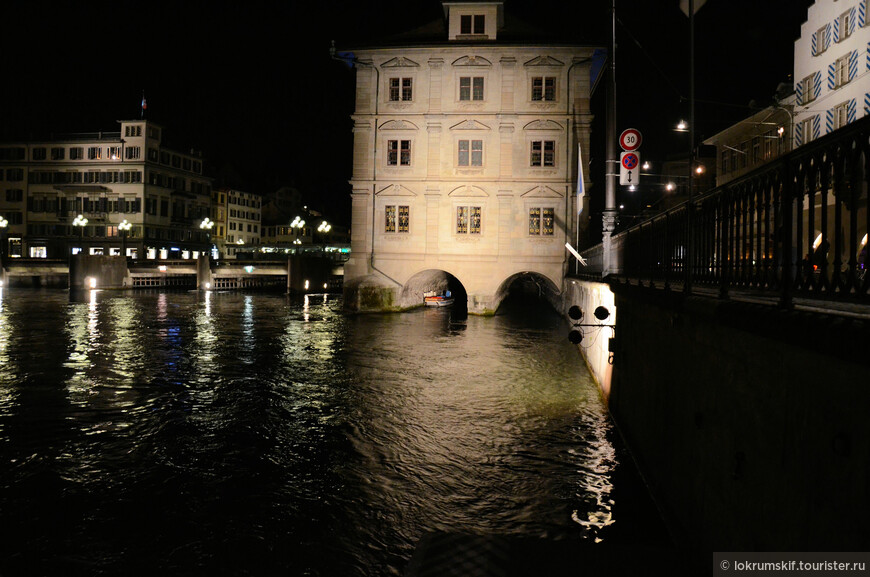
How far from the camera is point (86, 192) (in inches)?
3132

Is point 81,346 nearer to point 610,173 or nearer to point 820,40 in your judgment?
point 610,173

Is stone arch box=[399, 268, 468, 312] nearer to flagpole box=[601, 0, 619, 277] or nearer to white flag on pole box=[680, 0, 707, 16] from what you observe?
flagpole box=[601, 0, 619, 277]

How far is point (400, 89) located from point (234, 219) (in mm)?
71040

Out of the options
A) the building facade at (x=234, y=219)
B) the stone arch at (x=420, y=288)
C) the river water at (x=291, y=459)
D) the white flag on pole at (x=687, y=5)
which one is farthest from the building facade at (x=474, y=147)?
the building facade at (x=234, y=219)

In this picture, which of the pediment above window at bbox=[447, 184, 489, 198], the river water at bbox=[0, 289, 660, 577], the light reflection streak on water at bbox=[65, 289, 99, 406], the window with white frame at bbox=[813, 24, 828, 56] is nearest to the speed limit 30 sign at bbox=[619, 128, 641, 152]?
the river water at bbox=[0, 289, 660, 577]

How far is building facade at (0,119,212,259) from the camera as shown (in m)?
78.6

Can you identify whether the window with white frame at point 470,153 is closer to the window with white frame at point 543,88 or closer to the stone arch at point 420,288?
the window with white frame at point 543,88

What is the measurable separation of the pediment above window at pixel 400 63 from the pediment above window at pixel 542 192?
1091cm

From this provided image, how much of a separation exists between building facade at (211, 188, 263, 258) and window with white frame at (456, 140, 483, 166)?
2515 inches

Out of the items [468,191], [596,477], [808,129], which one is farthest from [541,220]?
[596,477]

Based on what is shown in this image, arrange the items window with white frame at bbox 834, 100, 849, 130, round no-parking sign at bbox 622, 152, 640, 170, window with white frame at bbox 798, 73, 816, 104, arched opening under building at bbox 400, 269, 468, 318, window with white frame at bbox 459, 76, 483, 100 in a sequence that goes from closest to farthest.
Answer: round no-parking sign at bbox 622, 152, 640, 170 → window with white frame at bbox 834, 100, 849, 130 → window with white frame at bbox 798, 73, 816, 104 → window with white frame at bbox 459, 76, 483, 100 → arched opening under building at bbox 400, 269, 468, 318

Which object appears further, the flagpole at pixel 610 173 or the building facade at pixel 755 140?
the building facade at pixel 755 140

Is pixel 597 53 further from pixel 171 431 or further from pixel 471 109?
pixel 171 431

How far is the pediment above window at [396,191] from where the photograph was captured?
1439 inches
